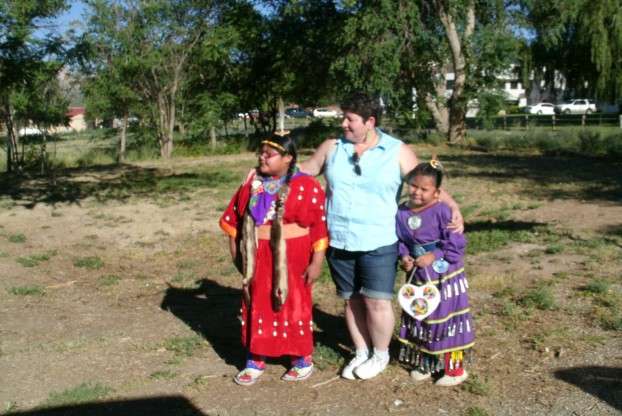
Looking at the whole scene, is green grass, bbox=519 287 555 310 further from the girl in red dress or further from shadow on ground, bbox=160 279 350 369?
the girl in red dress

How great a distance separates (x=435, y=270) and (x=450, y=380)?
69 centimetres

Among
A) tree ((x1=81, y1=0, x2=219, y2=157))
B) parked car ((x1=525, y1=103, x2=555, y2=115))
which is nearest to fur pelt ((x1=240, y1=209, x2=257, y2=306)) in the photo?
tree ((x1=81, y1=0, x2=219, y2=157))

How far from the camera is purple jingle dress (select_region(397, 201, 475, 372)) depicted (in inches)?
165

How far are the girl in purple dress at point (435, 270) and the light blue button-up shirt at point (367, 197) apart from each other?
0.11 metres

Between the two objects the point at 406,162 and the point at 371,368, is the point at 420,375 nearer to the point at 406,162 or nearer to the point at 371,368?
the point at 371,368

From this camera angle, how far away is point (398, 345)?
199 inches

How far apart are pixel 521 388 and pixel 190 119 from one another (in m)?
22.2

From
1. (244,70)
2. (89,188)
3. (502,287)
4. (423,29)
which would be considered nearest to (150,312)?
(502,287)

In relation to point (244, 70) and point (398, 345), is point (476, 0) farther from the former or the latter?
point (398, 345)

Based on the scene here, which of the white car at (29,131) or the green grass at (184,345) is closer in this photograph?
the green grass at (184,345)

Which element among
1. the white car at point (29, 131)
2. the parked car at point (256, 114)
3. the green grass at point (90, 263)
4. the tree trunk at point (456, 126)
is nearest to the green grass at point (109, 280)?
the green grass at point (90, 263)

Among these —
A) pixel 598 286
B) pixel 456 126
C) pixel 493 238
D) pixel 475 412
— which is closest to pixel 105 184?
pixel 493 238

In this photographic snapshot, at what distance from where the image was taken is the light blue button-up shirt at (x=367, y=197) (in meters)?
4.23

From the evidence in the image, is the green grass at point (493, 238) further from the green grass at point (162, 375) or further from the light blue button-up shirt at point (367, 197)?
the green grass at point (162, 375)
